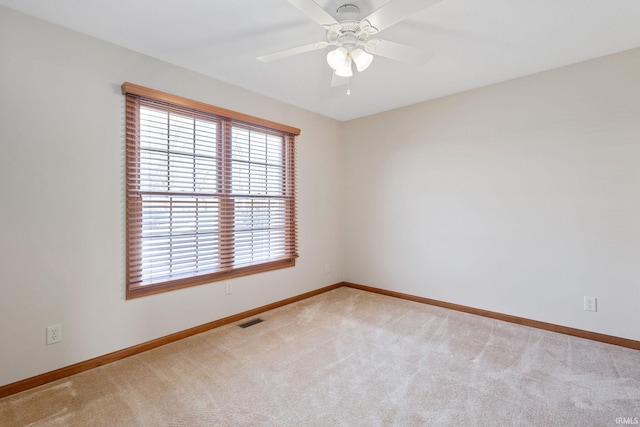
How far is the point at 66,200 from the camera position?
7.07ft

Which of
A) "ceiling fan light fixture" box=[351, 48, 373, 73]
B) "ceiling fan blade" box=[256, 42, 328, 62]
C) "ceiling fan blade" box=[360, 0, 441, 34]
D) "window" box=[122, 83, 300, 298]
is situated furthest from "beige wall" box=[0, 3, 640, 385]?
"ceiling fan blade" box=[360, 0, 441, 34]

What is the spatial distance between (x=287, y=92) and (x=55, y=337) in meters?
2.99

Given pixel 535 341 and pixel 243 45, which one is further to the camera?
pixel 535 341

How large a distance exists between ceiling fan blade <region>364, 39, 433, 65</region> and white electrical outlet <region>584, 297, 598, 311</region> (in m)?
2.61

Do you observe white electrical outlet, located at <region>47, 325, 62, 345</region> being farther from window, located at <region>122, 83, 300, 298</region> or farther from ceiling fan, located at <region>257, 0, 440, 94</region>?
ceiling fan, located at <region>257, 0, 440, 94</region>

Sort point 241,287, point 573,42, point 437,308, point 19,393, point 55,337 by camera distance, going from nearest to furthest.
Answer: point 19,393
point 55,337
point 573,42
point 241,287
point 437,308

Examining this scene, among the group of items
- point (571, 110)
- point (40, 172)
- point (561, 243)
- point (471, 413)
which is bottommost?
point (471, 413)

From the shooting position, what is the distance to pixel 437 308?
355 cm

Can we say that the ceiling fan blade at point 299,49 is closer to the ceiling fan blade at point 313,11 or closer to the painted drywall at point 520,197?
the ceiling fan blade at point 313,11

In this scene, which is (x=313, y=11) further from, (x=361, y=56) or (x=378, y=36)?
(x=378, y=36)

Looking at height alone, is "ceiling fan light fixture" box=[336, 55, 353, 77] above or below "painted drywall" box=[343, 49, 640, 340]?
above

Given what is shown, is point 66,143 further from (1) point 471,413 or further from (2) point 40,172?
(1) point 471,413

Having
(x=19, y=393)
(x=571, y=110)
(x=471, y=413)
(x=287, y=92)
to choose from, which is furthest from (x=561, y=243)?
(x=19, y=393)

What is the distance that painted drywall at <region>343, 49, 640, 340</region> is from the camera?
258cm
